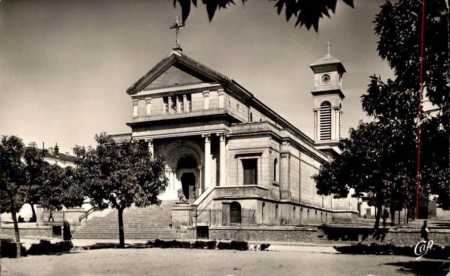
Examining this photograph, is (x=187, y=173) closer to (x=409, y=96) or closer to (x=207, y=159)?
(x=207, y=159)

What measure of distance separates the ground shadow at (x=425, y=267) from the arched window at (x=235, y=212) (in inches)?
670

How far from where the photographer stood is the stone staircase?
31750mm

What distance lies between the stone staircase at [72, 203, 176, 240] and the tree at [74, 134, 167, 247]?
4.90 metres

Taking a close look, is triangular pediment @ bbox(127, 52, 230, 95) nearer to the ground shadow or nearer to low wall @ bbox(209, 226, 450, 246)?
low wall @ bbox(209, 226, 450, 246)

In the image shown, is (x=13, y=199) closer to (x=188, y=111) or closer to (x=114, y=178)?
(x=114, y=178)

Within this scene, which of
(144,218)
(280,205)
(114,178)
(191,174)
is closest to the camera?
(114,178)

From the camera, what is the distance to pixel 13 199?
19859 mm

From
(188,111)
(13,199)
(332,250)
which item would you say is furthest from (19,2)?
(188,111)

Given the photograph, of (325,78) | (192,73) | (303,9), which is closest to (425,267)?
(303,9)

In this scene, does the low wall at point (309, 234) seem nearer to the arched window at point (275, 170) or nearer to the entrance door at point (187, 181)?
the arched window at point (275, 170)

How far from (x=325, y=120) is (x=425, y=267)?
50.9 metres

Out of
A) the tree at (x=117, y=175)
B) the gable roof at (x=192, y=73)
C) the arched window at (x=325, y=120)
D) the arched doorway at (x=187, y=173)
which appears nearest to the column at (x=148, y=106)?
the gable roof at (x=192, y=73)

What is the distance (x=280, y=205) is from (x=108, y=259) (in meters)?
23.1

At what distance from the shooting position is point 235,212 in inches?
1387
